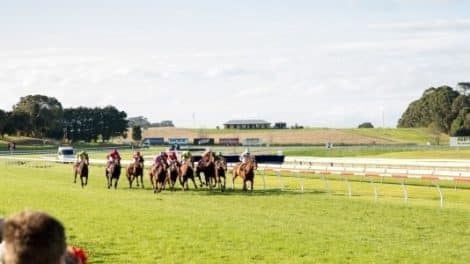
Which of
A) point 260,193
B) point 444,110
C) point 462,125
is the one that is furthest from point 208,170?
point 444,110

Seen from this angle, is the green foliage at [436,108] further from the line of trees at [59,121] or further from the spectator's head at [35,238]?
the spectator's head at [35,238]

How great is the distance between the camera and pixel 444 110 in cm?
14550

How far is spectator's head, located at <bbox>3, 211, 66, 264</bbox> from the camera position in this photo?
364cm

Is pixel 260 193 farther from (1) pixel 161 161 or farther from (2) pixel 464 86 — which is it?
(2) pixel 464 86

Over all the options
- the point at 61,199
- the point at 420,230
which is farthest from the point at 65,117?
the point at 420,230

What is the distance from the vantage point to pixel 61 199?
2755 cm

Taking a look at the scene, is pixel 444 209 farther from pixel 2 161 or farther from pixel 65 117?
pixel 65 117

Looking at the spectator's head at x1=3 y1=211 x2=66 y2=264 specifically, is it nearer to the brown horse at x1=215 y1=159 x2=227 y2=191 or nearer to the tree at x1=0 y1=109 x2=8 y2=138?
the brown horse at x1=215 y1=159 x2=227 y2=191

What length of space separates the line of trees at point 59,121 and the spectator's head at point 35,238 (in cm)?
12612

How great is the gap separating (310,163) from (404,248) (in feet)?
115

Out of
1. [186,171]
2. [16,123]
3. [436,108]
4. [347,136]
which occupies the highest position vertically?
[436,108]

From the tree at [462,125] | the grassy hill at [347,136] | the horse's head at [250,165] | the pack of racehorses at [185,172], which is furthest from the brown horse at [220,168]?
the tree at [462,125]

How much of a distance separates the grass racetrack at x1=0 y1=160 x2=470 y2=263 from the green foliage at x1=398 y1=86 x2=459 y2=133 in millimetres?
116561

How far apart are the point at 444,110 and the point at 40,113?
66.4m
